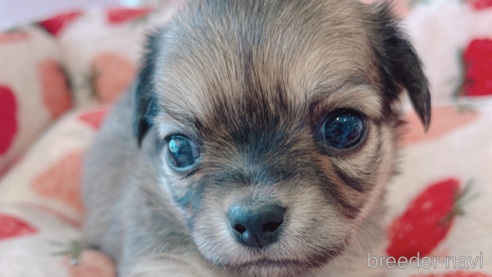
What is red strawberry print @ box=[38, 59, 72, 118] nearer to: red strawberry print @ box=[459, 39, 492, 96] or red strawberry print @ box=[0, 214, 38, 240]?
red strawberry print @ box=[0, 214, 38, 240]

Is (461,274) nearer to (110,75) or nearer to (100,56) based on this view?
(110,75)

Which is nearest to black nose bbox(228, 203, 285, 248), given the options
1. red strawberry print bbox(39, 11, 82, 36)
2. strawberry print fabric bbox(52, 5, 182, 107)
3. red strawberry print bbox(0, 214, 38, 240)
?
red strawberry print bbox(0, 214, 38, 240)

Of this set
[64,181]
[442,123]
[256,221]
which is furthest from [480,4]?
[64,181]

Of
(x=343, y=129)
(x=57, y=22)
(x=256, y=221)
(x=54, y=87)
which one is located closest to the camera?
(x=256, y=221)

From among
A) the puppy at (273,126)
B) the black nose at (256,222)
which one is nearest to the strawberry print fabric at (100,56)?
the puppy at (273,126)

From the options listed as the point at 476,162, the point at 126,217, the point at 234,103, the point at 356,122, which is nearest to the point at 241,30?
the point at 234,103

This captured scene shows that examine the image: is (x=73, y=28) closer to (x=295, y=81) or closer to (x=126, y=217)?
(x=126, y=217)
